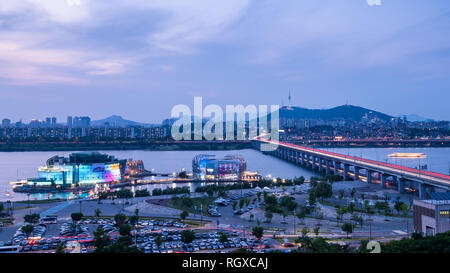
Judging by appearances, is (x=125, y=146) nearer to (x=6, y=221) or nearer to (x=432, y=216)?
(x=6, y=221)

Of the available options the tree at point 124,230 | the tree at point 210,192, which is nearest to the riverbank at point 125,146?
the tree at point 210,192

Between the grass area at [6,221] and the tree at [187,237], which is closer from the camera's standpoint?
the tree at [187,237]

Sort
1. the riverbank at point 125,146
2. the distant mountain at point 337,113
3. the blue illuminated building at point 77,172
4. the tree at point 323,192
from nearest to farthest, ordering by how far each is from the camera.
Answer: the tree at point 323,192, the blue illuminated building at point 77,172, the riverbank at point 125,146, the distant mountain at point 337,113

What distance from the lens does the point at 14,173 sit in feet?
38.4

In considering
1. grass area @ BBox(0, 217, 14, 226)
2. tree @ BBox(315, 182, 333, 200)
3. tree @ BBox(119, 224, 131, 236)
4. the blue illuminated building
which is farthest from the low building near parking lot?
the blue illuminated building

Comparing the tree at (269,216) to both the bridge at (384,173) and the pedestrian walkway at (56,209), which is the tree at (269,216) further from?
the pedestrian walkway at (56,209)

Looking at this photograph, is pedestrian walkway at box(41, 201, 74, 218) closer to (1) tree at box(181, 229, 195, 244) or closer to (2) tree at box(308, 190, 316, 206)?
(1) tree at box(181, 229, 195, 244)

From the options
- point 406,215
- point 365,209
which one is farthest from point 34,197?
point 406,215

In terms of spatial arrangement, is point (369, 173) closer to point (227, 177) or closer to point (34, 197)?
point (227, 177)

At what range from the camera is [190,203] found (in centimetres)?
599

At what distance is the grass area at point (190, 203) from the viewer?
5981 mm

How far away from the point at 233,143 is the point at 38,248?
21.2 m

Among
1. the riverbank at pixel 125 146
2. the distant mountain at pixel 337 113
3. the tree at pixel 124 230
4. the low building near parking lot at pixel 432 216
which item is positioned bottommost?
the tree at pixel 124 230
